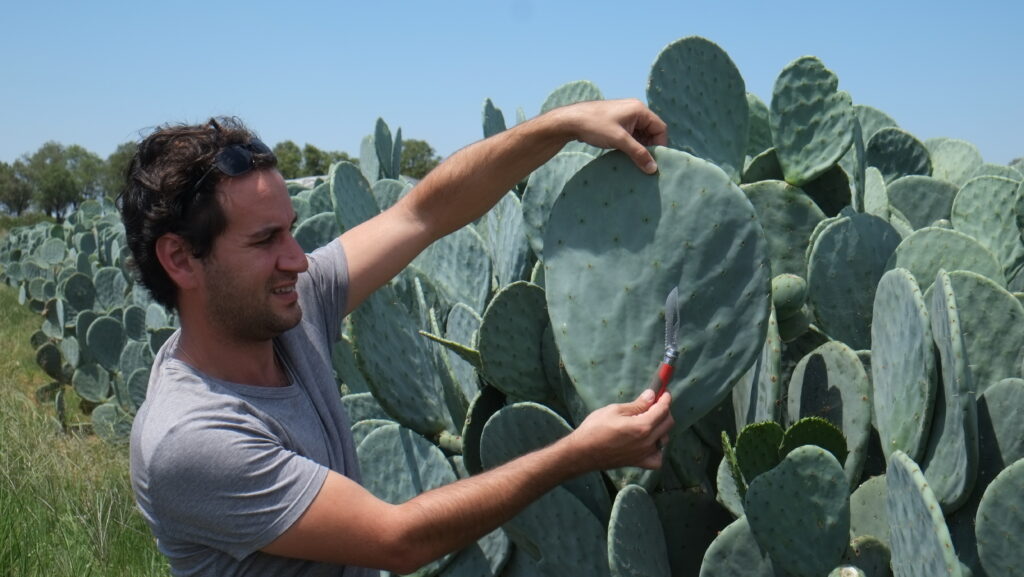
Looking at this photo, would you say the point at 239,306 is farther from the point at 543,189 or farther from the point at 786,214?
the point at 786,214

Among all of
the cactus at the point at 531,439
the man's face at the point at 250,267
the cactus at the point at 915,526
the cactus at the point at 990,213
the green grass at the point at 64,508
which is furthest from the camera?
the green grass at the point at 64,508

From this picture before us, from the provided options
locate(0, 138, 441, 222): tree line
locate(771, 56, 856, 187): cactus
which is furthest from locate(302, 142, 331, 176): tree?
locate(771, 56, 856, 187): cactus

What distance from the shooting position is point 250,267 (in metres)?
1.91

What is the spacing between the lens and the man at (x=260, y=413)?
5.76ft

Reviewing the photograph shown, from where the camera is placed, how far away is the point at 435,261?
10.2 feet

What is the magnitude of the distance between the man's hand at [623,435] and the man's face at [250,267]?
577 millimetres

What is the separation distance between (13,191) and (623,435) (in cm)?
7109

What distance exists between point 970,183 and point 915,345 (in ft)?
3.99

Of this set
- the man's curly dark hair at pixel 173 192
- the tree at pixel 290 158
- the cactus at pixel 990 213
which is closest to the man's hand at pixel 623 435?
the man's curly dark hair at pixel 173 192

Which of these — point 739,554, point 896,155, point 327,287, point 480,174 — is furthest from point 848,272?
point 896,155

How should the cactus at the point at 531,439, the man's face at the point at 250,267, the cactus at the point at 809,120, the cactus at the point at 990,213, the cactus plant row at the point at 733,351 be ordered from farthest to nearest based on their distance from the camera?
1. the cactus at the point at 990,213
2. the cactus at the point at 809,120
3. the cactus at the point at 531,439
4. the man's face at the point at 250,267
5. the cactus plant row at the point at 733,351

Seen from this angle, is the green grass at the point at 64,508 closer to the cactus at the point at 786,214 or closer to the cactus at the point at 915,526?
the cactus at the point at 786,214

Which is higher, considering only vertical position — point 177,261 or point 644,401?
point 177,261

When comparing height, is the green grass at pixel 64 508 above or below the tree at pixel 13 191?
above
